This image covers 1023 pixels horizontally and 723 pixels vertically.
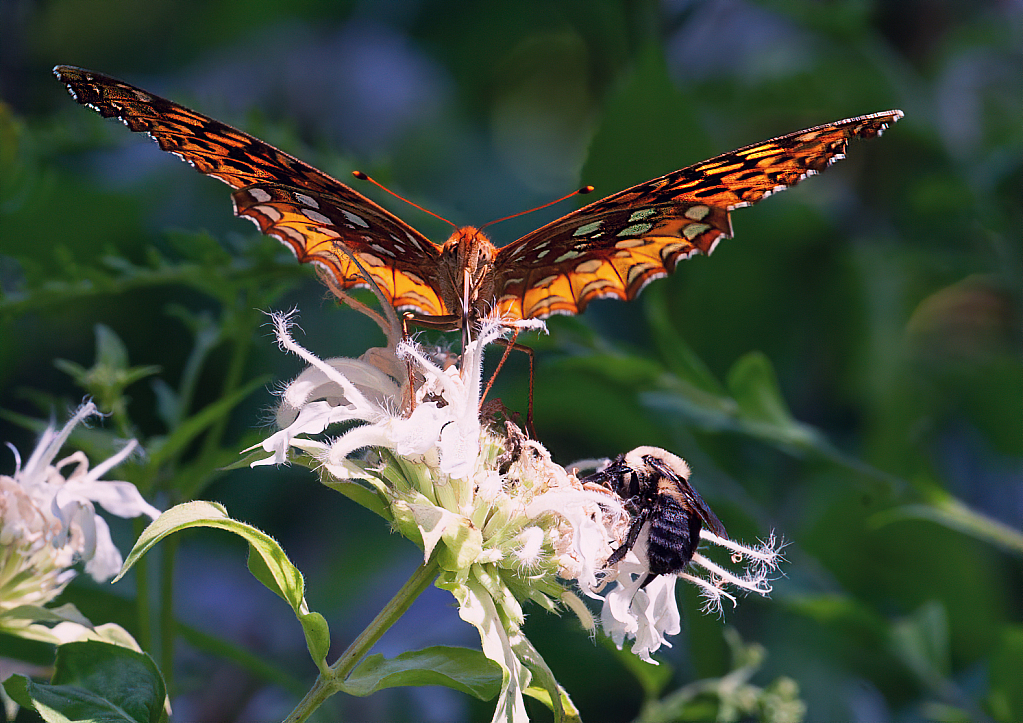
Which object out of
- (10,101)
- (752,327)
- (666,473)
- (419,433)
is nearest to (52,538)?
(419,433)

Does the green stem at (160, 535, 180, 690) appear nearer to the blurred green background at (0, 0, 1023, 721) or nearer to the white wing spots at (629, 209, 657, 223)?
the blurred green background at (0, 0, 1023, 721)

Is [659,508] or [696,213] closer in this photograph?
[659,508]

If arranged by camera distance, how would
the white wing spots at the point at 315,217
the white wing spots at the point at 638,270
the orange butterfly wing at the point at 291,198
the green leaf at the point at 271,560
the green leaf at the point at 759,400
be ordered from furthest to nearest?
1. the green leaf at the point at 759,400
2. the white wing spots at the point at 638,270
3. the white wing spots at the point at 315,217
4. the orange butterfly wing at the point at 291,198
5. the green leaf at the point at 271,560

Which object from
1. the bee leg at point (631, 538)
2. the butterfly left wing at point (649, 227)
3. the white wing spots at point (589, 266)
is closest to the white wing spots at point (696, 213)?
the butterfly left wing at point (649, 227)

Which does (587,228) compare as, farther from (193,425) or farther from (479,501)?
(193,425)

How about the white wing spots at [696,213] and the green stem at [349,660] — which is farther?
the white wing spots at [696,213]

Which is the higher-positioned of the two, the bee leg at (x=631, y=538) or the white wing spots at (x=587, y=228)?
the white wing spots at (x=587, y=228)

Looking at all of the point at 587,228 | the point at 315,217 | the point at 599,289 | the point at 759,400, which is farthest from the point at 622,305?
the point at 315,217

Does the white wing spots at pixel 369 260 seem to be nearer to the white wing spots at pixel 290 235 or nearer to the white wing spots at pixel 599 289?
the white wing spots at pixel 290 235
